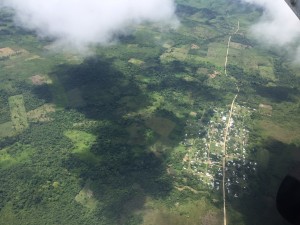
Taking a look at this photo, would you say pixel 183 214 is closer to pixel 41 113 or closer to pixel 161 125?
pixel 161 125

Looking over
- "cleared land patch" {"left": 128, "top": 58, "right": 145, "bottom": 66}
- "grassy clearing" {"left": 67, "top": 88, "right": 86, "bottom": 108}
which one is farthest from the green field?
"grassy clearing" {"left": 67, "top": 88, "right": 86, "bottom": 108}

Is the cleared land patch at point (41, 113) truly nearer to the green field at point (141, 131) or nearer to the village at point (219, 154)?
the green field at point (141, 131)

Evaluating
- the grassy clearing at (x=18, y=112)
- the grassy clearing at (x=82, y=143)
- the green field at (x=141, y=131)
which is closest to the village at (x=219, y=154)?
the green field at (x=141, y=131)

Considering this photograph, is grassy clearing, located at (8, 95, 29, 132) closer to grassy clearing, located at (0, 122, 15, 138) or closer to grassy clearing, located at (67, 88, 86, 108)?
grassy clearing, located at (0, 122, 15, 138)

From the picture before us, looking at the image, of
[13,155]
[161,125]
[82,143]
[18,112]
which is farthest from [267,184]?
[18,112]

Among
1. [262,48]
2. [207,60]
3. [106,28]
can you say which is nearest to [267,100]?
[207,60]
